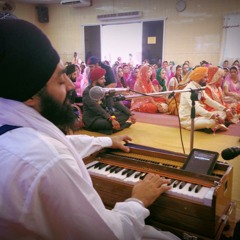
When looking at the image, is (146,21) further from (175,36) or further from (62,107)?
(62,107)

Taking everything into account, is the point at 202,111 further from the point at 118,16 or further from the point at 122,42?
the point at 118,16

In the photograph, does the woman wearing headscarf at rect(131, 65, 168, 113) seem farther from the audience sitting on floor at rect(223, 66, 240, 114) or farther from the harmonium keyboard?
the harmonium keyboard

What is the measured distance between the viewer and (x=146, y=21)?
10.5 metres

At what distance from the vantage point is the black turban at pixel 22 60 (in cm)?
94

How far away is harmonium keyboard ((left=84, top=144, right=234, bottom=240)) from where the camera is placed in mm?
1305

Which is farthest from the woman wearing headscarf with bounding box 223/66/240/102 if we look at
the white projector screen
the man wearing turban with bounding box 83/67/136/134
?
the white projector screen

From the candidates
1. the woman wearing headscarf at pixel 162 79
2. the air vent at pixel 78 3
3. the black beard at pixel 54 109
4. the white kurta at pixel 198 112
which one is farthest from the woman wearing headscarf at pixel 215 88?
the air vent at pixel 78 3

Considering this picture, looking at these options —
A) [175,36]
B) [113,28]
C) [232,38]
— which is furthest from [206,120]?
[113,28]

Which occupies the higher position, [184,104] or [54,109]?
[54,109]

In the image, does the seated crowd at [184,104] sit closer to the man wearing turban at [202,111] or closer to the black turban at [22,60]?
the man wearing turban at [202,111]

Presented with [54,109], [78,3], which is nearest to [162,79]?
[78,3]

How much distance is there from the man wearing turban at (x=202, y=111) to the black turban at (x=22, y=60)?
3.96 m

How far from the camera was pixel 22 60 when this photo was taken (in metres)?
0.95

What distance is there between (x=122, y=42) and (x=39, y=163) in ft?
36.3
